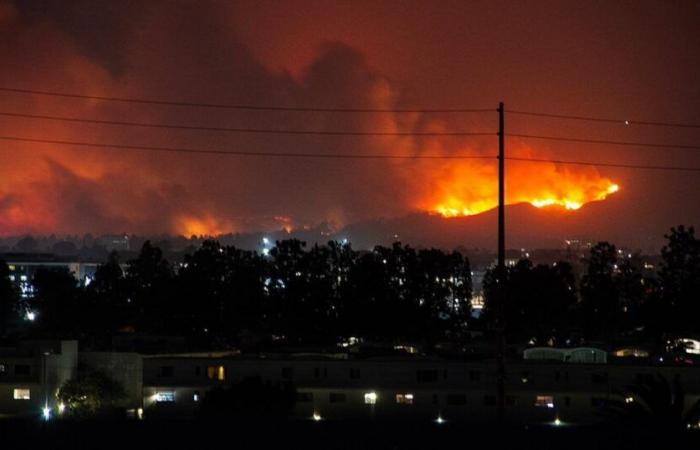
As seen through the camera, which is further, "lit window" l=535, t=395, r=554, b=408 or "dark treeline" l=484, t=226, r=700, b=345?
"dark treeline" l=484, t=226, r=700, b=345

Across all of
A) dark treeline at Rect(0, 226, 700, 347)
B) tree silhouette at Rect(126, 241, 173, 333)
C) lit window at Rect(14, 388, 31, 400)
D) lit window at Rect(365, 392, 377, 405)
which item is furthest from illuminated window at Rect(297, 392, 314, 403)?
tree silhouette at Rect(126, 241, 173, 333)

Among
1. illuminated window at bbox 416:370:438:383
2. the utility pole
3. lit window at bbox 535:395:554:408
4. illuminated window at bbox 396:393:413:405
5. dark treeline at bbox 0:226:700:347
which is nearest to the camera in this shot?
the utility pole

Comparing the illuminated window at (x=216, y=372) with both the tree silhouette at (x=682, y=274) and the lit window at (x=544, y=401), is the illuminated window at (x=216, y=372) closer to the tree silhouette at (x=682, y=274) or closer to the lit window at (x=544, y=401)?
the lit window at (x=544, y=401)

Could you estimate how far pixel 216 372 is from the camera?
3064cm

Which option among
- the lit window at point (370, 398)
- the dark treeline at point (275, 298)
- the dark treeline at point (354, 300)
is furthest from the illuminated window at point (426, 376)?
the dark treeline at point (275, 298)

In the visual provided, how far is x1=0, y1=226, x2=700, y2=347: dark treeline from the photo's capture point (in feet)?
157

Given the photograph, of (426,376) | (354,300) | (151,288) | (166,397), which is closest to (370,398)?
(426,376)

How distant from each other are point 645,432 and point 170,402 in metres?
18.5

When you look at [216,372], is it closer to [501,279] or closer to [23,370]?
[23,370]

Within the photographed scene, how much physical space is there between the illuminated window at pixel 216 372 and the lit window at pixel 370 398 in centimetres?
398

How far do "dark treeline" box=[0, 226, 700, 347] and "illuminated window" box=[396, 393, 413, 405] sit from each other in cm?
1535

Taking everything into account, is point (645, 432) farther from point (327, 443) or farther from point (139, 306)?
point (139, 306)

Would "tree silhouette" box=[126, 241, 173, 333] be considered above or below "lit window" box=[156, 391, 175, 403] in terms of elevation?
above

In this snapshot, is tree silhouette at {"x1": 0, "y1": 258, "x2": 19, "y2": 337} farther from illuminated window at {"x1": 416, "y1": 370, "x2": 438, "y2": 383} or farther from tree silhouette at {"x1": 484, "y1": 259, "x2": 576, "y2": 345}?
illuminated window at {"x1": 416, "y1": 370, "x2": 438, "y2": 383}
